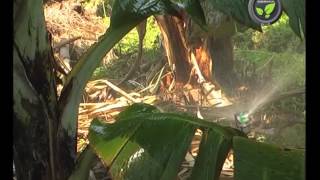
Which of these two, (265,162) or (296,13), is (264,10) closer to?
(296,13)

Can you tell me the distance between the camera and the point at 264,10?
51.9 inches

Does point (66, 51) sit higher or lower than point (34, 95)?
higher

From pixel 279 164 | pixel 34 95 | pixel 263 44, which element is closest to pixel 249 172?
pixel 279 164

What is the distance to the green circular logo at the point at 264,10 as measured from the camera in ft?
4.31

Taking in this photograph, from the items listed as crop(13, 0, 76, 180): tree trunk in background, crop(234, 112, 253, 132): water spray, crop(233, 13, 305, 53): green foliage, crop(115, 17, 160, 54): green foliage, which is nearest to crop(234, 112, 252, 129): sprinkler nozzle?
crop(234, 112, 253, 132): water spray

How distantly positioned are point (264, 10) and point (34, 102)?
0.58 meters

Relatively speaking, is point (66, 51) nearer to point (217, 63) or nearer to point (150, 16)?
point (150, 16)

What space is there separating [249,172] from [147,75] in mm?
400

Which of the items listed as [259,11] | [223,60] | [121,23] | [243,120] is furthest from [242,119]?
[121,23]

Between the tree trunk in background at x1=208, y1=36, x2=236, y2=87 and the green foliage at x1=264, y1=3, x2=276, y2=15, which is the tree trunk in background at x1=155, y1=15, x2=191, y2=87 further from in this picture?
the green foliage at x1=264, y1=3, x2=276, y2=15

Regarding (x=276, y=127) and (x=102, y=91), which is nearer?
(x=276, y=127)

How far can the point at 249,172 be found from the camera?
121 centimetres

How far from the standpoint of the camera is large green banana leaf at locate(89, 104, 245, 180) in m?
1.29

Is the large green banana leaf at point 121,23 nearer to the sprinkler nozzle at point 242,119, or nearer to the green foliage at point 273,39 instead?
the green foliage at point 273,39
